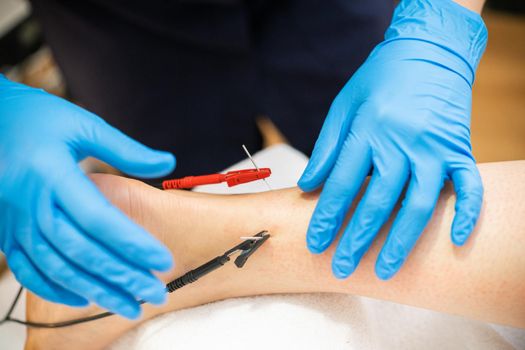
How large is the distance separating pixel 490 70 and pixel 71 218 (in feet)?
8.66

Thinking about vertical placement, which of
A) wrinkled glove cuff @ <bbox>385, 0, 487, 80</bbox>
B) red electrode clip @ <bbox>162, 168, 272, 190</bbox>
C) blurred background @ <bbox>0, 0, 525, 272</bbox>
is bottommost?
blurred background @ <bbox>0, 0, 525, 272</bbox>

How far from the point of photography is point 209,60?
1.44m

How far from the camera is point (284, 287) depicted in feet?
2.98

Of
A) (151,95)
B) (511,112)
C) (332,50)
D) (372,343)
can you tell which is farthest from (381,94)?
(511,112)

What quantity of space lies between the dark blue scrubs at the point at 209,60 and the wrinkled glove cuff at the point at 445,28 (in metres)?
0.37

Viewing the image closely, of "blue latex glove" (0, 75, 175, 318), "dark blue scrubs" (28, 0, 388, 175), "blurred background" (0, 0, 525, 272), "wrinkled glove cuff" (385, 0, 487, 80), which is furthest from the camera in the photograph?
"blurred background" (0, 0, 525, 272)

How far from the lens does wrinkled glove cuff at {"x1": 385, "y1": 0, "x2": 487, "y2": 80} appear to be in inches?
39.2

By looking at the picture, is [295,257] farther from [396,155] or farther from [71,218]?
[71,218]

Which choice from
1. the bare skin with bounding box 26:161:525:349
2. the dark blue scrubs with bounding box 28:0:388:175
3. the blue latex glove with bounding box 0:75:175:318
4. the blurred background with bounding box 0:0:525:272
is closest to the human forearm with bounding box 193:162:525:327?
the bare skin with bounding box 26:161:525:349

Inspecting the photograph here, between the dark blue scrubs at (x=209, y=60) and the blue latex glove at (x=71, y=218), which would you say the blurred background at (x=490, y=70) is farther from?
the blue latex glove at (x=71, y=218)

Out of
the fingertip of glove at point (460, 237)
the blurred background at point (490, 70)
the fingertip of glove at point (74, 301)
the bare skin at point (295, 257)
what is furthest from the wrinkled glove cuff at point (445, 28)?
the blurred background at point (490, 70)

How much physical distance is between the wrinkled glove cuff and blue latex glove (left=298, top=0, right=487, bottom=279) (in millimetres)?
23

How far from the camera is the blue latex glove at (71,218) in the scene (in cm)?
74

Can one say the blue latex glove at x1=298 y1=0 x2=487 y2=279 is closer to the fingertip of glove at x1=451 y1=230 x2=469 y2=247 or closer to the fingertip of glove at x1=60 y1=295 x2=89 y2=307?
the fingertip of glove at x1=451 y1=230 x2=469 y2=247
